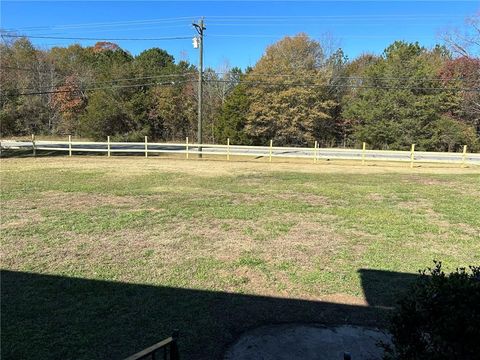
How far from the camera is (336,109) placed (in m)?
36.9

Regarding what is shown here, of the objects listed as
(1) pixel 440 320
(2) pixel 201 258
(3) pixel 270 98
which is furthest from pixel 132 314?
(3) pixel 270 98

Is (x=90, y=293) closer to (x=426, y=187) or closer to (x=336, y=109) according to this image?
(x=426, y=187)

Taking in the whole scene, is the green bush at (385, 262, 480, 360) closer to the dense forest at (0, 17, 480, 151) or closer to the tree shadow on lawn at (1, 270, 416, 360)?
the tree shadow on lawn at (1, 270, 416, 360)

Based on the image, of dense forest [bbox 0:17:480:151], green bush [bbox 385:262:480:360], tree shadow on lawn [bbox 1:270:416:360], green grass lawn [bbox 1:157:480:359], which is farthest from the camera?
dense forest [bbox 0:17:480:151]

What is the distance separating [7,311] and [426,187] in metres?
11.7

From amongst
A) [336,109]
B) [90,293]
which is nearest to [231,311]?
[90,293]

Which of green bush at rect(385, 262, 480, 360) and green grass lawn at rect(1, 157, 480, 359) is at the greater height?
green bush at rect(385, 262, 480, 360)

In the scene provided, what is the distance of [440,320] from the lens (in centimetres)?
192

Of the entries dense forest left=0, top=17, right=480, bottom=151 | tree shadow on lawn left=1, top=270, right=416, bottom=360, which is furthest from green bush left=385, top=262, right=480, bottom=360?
dense forest left=0, top=17, right=480, bottom=151

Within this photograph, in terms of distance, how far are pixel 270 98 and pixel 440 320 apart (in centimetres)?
3276

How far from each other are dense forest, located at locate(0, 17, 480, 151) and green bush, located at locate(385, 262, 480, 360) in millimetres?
31000

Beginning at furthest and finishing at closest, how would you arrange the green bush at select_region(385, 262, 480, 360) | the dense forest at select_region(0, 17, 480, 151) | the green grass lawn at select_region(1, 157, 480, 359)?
the dense forest at select_region(0, 17, 480, 151), the green grass lawn at select_region(1, 157, 480, 359), the green bush at select_region(385, 262, 480, 360)

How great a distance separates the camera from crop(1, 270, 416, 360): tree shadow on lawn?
11.4 ft

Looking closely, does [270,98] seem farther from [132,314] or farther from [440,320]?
[440,320]
